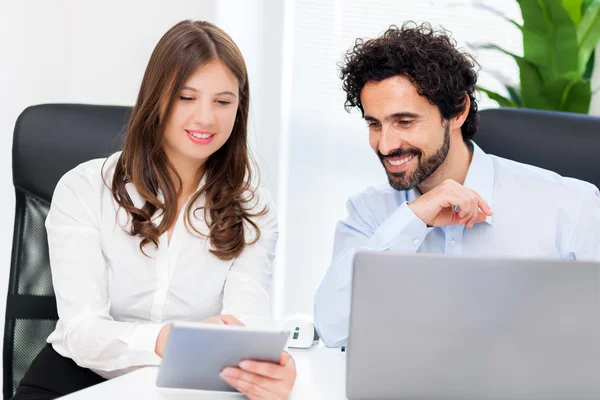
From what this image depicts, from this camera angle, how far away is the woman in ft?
5.14

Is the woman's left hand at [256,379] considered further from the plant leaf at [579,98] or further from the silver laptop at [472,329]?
the plant leaf at [579,98]

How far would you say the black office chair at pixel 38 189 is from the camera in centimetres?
171

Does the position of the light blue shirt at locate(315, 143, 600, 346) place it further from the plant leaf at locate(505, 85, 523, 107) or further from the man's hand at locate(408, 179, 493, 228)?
the plant leaf at locate(505, 85, 523, 107)

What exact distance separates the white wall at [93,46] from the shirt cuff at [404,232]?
1.32m

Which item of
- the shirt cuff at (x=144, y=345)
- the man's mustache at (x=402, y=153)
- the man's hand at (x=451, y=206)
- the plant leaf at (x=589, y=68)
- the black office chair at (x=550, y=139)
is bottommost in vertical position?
the shirt cuff at (x=144, y=345)

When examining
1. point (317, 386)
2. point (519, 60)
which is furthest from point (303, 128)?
point (317, 386)

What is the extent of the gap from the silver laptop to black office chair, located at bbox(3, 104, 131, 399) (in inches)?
39.4

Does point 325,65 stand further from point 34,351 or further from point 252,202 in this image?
point 34,351

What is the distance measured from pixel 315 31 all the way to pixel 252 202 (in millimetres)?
1194

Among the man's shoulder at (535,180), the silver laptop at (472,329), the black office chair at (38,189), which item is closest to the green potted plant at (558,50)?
the man's shoulder at (535,180)

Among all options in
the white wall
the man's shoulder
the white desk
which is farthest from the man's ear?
the white wall

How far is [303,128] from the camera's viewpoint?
2.82 metres

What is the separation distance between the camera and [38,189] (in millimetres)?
1751

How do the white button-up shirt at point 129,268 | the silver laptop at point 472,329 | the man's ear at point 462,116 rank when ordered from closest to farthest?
the silver laptop at point 472,329
the white button-up shirt at point 129,268
the man's ear at point 462,116
